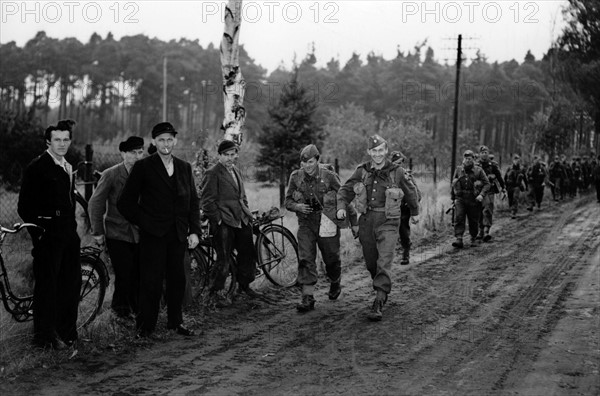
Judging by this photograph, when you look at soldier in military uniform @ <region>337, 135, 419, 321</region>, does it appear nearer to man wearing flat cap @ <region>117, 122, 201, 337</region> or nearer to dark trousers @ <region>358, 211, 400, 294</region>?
dark trousers @ <region>358, 211, 400, 294</region>

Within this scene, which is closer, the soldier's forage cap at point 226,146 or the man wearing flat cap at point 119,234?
the man wearing flat cap at point 119,234

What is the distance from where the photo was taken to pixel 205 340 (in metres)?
6.48

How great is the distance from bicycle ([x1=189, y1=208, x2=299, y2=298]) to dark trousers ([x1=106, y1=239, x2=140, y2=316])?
33.2 inches

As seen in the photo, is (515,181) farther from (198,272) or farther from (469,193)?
(198,272)

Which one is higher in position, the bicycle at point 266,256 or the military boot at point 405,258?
the bicycle at point 266,256

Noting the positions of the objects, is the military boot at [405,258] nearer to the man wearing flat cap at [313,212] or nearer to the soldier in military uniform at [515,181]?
the man wearing flat cap at [313,212]

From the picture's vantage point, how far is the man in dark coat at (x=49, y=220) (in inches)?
228

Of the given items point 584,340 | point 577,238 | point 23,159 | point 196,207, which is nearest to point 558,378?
point 584,340

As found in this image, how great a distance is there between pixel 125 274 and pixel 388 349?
2.76m

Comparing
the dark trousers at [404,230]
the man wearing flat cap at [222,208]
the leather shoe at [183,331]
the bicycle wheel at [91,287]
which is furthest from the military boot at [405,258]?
the bicycle wheel at [91,287]

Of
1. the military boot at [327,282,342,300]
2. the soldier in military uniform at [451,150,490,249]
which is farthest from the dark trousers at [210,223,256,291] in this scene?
the soldier in military uniform at [451,150,490,249]

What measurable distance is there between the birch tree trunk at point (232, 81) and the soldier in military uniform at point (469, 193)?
6.04 metres

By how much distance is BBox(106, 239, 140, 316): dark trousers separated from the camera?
6.87 metres

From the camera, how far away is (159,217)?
636cm
